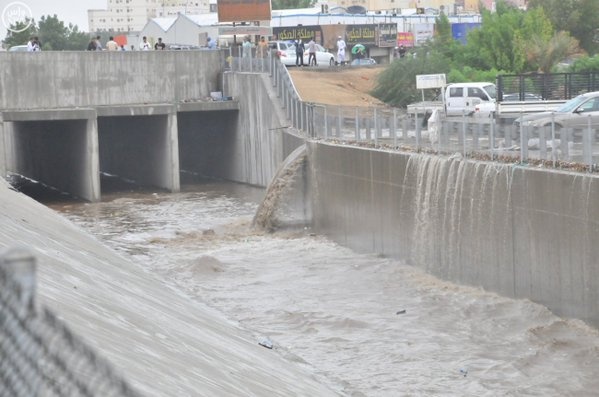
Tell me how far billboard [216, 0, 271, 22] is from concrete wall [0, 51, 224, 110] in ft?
21.0

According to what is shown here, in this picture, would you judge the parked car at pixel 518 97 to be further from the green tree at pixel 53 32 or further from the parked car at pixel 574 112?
the green tree at pixel 53 32

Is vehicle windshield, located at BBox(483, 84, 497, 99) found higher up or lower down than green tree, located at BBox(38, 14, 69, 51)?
lower down

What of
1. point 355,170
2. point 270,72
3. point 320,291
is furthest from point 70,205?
point 320,291

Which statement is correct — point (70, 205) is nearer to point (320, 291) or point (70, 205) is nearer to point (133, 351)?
point (320, 291)

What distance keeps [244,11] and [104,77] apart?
11.1 meters

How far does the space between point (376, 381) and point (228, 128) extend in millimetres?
31697

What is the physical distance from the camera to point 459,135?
81.8 feet

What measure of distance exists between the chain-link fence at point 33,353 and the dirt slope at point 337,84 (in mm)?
40412

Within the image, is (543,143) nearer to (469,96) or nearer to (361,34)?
(469,96)

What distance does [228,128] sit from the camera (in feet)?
157

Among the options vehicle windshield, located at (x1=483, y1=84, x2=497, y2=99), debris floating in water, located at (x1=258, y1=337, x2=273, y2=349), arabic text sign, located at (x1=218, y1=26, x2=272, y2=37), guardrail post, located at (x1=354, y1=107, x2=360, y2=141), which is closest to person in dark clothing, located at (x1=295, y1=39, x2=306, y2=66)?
arabic text sign, located at (x1=218, y1=26, x2=272, y2=37)

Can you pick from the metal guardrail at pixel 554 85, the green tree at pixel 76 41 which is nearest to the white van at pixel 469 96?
the metal guardrail at pixel 554 85

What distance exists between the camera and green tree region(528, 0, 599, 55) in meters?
61.8

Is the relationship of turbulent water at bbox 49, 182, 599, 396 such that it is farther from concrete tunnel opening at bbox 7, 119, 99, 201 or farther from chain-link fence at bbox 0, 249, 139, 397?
chain-link fence at bbox 0, 249, 139, 397
